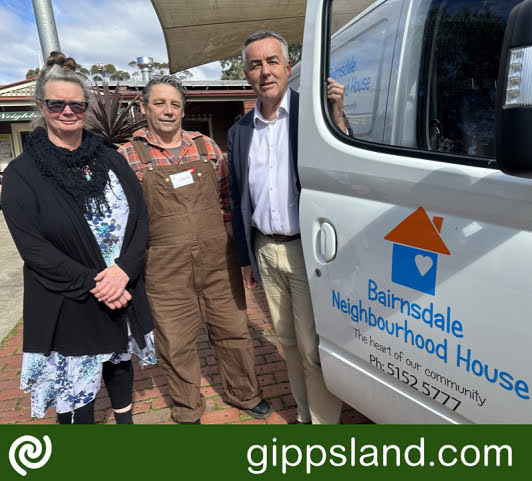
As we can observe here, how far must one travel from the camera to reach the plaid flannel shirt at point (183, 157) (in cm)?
215

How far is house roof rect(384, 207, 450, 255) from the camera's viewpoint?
1214 millimetres

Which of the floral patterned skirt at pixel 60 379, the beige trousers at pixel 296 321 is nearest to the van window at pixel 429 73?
the beige trousers at pixel 296 321

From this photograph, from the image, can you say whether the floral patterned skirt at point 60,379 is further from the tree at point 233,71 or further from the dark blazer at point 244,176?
the tree at point 233,71

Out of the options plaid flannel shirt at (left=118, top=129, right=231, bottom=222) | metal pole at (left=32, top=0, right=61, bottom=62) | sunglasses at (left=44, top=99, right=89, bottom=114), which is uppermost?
metal pole at (left=32, top=0, right=61, bottom=62)

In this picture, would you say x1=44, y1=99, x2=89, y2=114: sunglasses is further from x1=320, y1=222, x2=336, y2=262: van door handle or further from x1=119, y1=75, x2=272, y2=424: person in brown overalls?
x1=320, y1=222, x2=336, y2=262: van door handle

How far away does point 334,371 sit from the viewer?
1.76m

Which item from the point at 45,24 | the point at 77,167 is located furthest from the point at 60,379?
the point at 45,24

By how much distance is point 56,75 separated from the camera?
178cm

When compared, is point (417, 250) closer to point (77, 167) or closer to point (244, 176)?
point (244, 176)

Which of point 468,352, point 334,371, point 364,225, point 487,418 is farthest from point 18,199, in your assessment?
point 487,418

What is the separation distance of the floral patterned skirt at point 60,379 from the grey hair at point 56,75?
3.43 ft

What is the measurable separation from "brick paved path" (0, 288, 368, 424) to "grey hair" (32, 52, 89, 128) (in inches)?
73.8

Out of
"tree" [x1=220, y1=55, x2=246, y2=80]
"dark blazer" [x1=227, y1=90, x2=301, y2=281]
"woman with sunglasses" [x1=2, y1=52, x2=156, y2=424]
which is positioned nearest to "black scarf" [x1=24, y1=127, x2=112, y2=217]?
"woman with sunglasses" [x1=2, y1=52, x2=156, y2=424]

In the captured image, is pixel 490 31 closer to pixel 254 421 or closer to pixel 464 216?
pixel 464 216
